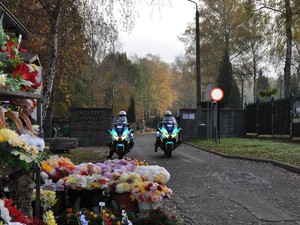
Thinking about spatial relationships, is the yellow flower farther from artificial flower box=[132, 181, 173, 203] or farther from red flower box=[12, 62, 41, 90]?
artificial flower box=[132, 181, 173, 203]

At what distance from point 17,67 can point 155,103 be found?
7250 cm

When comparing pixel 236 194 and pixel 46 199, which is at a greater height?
pixel 46 199

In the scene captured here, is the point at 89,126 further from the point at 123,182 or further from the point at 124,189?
the point at 124,189

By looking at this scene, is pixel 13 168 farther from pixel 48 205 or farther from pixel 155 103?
pixel 155 103

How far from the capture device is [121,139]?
14734 millimetres

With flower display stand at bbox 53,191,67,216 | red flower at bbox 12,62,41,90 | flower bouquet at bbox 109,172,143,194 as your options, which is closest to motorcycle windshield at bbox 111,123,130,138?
flower bouquet at bbox 109,172,143,194

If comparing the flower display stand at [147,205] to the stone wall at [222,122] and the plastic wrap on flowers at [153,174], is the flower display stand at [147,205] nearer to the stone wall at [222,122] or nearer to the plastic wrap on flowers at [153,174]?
the plastic wrap on flowers at [153,174]

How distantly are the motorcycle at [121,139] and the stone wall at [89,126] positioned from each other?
10.4 metres

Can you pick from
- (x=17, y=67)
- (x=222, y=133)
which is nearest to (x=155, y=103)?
(x=222, y=133)

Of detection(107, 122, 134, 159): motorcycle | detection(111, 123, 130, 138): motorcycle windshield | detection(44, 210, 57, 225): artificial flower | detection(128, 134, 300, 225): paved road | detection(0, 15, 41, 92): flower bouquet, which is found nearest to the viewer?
detection(0, 15, 41, 92): flower bouquet

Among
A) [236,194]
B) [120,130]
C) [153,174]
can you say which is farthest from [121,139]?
[153,174]

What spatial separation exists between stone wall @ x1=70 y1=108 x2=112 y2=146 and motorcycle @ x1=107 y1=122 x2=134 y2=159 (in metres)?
10.4

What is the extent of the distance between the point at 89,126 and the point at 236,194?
58.7 feet

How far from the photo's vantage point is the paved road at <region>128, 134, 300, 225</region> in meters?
6.43
